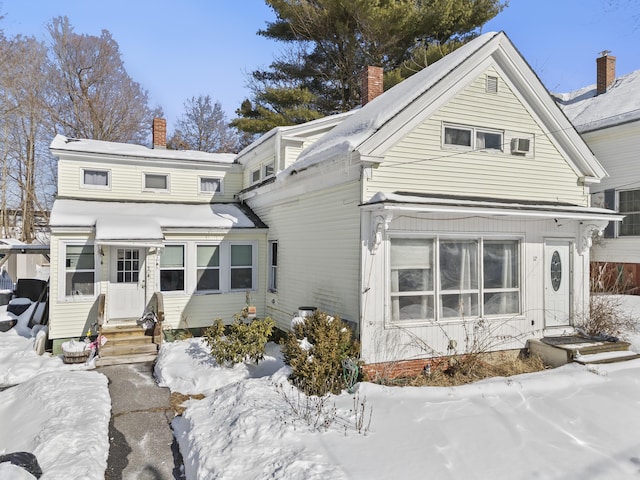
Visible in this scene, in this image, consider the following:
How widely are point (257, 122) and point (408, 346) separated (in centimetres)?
1833

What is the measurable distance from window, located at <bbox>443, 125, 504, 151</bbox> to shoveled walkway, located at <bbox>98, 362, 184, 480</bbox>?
25.5 feet

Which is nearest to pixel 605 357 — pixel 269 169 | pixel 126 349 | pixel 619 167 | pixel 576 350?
pixel 576 350

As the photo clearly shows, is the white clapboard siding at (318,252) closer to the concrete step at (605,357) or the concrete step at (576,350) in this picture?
the concrete step at (576,350)

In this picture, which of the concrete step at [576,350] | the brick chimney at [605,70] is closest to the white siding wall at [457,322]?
the concrete step at [576,350]

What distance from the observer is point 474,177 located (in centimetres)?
939

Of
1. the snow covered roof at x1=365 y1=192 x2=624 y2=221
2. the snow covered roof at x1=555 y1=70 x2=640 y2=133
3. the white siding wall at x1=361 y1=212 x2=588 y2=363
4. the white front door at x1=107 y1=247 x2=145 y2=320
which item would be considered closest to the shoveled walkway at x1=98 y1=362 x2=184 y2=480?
the white front door at x1=107 y1=247 x2=145 y2=320

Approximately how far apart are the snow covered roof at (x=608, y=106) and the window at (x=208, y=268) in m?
15.0

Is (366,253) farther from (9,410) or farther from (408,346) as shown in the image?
A: (9,410)

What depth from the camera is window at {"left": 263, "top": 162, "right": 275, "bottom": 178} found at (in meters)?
13.4

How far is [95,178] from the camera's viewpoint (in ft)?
47.1

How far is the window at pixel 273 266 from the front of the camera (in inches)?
503

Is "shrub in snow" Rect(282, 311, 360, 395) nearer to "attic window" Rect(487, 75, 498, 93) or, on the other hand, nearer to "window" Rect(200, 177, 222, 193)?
"attic window" Rect(487, 75, 498, 93)

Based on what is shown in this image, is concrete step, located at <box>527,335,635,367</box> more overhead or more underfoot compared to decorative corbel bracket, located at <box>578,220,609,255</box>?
more underfoot

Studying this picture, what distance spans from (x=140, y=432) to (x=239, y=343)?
272 cm
